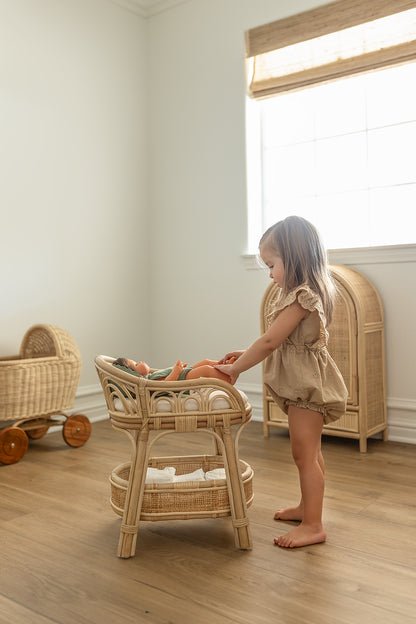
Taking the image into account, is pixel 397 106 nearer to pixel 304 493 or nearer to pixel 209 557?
pixel 304 493

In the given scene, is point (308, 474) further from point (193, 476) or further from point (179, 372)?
point (179, 372)

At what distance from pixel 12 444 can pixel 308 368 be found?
61.9 inches

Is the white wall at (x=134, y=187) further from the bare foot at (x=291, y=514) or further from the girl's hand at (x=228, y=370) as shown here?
the girl's hand at (x=228, y=370)

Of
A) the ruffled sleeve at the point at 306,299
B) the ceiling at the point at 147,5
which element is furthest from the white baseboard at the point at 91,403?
the ceiling at the point at 147,5

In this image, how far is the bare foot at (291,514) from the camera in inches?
76.2

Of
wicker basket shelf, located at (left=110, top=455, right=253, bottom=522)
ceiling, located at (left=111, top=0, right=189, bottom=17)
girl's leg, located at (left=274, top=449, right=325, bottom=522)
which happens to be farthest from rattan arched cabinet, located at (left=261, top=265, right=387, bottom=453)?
ceiling, located at (left=111, top=0, right=189, bottom=17)

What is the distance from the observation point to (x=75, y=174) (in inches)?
136

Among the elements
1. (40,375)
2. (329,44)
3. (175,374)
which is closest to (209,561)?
(175,374)

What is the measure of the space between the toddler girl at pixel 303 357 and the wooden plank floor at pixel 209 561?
17cm

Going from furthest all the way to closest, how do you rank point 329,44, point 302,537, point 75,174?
point 75,174 < point 329,44 < point 302,537

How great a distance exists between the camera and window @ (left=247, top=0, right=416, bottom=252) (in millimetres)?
3047

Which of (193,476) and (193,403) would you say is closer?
(193,403)

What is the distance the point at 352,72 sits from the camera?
3051 millimetres

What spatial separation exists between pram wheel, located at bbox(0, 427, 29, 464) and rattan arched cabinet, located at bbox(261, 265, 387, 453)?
56.0 inches
